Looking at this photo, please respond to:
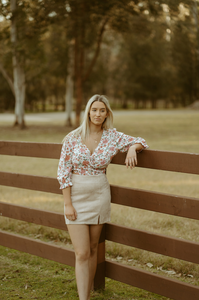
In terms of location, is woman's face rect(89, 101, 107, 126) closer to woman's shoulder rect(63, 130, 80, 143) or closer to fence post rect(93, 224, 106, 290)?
woman's shoulder rect(63, 130, 80, 143)

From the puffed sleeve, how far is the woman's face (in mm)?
267

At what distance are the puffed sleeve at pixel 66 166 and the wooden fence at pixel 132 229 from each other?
46 centimetres

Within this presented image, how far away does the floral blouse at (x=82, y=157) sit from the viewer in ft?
9.45

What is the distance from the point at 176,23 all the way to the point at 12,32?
28.2 feet

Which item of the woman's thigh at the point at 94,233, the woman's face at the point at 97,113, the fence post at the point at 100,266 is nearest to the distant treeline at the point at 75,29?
the woman's face at the point at 97,113

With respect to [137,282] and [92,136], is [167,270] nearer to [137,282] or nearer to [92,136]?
[137,282]

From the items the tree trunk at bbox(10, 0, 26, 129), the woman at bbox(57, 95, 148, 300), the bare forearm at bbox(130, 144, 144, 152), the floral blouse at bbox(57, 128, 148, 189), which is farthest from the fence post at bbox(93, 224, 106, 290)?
the tree trunk at bbox(10, 0, 26, 129)

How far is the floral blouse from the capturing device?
288 cm

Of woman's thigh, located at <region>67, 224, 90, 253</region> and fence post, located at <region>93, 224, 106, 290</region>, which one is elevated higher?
woman's thigh, located at <region>67, 224, 90, 253</region>

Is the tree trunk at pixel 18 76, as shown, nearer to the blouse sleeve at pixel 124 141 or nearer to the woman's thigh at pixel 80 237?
the blouse sleeve at pixel 124 141

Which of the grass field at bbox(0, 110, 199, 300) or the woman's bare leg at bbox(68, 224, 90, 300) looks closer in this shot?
the woman's bare leg at bbox(68, 224, 90, 300)

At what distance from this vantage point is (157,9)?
1744 centimetres

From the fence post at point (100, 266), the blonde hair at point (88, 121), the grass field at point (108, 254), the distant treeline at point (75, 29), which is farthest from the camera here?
the distant treeline at point (75, 29)

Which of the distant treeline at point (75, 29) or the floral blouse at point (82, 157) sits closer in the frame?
the floral blouse at point (82, 157)
